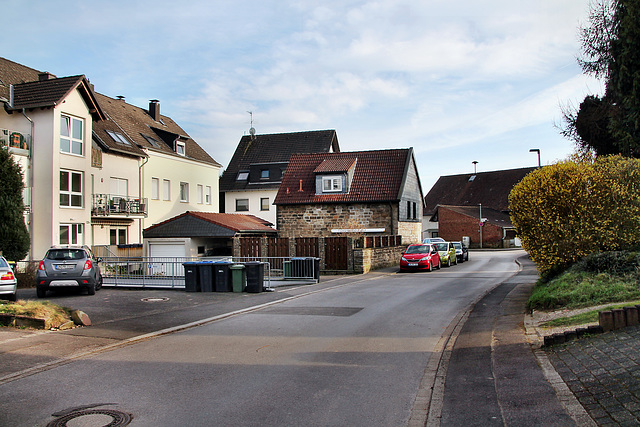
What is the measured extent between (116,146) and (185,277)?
57.3ft

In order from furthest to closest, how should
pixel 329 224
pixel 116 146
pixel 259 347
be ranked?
pixel 329 224, pixel 116 146, pixel 259 347

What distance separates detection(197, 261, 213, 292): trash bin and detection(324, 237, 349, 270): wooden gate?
34.3ft

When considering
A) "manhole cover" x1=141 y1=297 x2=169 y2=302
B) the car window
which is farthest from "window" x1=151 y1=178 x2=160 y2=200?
"manhole cover" x1=141 y1=297 x2=169 y2=302

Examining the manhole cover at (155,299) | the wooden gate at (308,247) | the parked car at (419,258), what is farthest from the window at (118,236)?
the parked car at (419,258)

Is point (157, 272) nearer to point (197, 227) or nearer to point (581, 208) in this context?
point (197, 227)

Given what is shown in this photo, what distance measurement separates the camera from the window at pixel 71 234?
95.2 ft

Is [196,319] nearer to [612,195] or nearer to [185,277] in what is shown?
[185,277]

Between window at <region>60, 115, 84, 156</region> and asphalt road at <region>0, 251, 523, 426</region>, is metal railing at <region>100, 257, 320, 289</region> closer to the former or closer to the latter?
asphalt road at <region>0, 251, 523, 426</region>

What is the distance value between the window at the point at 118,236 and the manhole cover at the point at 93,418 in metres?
29.2

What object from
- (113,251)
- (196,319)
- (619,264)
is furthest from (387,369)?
(113,251)

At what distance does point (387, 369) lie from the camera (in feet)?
25.4

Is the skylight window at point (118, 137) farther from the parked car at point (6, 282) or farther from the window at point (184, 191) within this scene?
the parked car at point (6, 282)

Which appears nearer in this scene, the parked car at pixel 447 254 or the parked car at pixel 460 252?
the parked car at pixel 447 254

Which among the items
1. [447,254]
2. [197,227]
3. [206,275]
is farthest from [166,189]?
[206,275]
